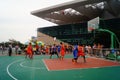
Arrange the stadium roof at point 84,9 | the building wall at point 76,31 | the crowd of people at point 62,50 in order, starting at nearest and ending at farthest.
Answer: the crowd of people at point 62,50
the stadium roof at point 84,9
the building wall at point 76,31

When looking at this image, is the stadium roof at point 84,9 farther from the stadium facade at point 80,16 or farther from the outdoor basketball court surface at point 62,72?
the outdoor basketball court surface at point 62,72

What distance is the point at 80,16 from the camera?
6269 centimetres

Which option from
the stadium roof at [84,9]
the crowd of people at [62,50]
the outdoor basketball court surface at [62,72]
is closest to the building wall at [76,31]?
the stadium roof at [84,9]

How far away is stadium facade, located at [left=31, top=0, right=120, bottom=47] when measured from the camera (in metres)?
47.7

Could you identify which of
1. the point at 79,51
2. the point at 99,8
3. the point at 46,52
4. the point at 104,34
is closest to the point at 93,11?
the point at 99,8

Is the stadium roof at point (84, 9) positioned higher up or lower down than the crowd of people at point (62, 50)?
higher up

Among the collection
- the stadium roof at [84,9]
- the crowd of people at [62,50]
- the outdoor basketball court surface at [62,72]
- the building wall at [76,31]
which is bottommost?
the outdoor basketball court surface at [62,72]

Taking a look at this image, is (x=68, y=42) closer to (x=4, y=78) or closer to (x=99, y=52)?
(x=99, y=52)

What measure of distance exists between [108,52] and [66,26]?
137ft

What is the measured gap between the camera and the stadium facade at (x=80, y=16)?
1879 inches

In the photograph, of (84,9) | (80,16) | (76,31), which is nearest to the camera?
(84,9)

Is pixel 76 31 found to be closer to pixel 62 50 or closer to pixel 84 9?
pixel 84 9

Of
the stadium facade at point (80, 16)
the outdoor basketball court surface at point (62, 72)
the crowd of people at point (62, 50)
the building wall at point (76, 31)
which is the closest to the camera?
the outdoor basketball court surface at point (62, 72)

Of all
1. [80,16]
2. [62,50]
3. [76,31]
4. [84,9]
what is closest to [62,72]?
[62,50]
